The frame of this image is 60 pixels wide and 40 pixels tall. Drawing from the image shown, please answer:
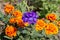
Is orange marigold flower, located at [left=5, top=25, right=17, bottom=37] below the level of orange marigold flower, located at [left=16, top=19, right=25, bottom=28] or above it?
below

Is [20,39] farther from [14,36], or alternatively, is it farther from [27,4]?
[27,4]

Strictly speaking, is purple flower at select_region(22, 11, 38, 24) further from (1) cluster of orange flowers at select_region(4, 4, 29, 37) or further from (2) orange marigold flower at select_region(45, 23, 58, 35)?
(2) orange marigold flower at select_region(45, 23, 58, 35)

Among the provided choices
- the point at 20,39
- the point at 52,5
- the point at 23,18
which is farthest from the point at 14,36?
the point at 52,5

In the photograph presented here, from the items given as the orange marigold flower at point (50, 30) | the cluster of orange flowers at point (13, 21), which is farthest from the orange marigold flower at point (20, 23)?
the orange marigold flower at point (50, 30)

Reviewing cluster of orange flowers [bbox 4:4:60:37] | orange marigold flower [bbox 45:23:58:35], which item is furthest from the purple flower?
orange marigold flower [bbox 45:23:58:35]

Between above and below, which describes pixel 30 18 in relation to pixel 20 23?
above

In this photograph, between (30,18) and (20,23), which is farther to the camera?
(20,23)

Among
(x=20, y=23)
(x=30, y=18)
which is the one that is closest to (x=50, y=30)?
(x=30, y=18)

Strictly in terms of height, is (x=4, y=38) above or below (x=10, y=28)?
below

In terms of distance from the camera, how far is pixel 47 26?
2588 millimetres

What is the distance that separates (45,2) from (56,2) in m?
0.20

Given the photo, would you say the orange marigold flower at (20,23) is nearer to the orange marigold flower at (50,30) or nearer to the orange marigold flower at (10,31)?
the orange marigold flower at (10,31)

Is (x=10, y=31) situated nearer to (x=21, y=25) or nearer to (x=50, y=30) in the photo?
(x=21, y=25)

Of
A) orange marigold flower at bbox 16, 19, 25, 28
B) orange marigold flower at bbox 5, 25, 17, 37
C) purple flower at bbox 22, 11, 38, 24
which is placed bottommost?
orange marigold flower at bbox 5, 25, 17, 37
